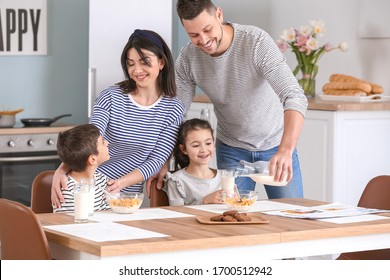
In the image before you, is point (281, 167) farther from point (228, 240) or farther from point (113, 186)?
point (113, 186)

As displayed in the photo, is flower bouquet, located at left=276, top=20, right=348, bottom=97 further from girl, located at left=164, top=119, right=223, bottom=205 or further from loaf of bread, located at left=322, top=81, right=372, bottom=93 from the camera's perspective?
girl, located at left=164, top=119, right=223, bottom=205

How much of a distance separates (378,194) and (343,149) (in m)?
1.58

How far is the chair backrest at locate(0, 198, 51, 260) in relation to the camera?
248 centimetres

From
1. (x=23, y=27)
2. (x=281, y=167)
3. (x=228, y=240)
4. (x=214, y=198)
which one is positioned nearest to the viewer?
(x=228, y=240)

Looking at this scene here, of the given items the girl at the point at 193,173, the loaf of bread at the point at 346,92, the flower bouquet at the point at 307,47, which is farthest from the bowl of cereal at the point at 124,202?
the flower bouquet at the point at 307,47

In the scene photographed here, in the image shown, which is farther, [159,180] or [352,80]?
[352,80]

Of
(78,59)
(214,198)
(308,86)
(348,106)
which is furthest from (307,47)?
(214,198)

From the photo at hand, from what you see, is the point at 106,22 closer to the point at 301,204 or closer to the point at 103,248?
the point at 301,204

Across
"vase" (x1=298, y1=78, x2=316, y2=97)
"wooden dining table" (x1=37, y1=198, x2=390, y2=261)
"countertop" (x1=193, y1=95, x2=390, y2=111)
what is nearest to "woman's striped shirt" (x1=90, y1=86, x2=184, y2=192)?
"wooden dining table" (x1=37, y1=198, x2=390, y2=261)

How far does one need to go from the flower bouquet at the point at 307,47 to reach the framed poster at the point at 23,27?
5.34ft

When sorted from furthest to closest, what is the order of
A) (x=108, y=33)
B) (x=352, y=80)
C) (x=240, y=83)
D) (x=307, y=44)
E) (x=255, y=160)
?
(x=108, y=33)
(x=307, y=44)
(x=352, y=80)
(x=255, y=160)
(x=240, y=83)

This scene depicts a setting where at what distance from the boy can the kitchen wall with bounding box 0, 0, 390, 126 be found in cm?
280

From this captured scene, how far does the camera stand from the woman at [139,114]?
3.40m

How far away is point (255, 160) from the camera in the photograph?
3635mm
